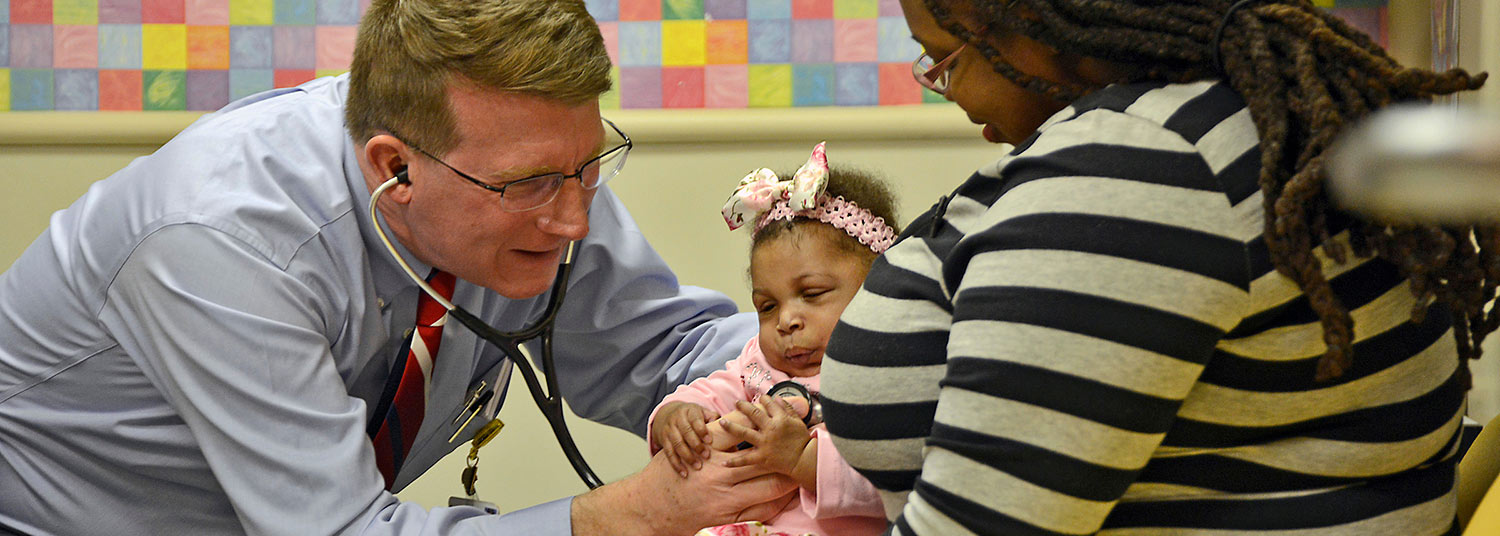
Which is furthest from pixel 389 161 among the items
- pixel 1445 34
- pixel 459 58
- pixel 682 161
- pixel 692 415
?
pixel 1445 34

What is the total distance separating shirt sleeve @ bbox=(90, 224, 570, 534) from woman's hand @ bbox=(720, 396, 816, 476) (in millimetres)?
256

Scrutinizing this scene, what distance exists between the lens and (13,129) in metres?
2.53

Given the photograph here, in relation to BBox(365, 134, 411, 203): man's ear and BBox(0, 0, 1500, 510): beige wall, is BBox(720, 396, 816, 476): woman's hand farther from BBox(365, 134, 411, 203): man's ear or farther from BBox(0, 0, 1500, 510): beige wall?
BBox(0, 0, 1500, 510): beige wall

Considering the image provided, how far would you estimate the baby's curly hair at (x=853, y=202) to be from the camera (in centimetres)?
164

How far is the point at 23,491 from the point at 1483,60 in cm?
233

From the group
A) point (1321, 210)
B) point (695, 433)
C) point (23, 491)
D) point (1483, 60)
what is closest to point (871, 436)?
point (1321, 210)

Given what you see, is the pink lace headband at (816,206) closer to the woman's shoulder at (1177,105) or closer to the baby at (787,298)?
the baby at (787,298)

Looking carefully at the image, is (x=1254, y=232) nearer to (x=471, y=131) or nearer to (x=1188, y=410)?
(x=1188, y=410)

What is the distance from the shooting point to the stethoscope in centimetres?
157

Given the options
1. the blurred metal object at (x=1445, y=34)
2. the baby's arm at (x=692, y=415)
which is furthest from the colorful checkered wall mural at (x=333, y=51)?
the baby's arm at (x=692, y=415)

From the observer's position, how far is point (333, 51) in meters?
2.59

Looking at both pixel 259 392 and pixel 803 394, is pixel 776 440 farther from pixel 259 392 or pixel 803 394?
pixel 259 392

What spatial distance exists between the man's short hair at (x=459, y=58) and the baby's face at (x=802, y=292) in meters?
0.33

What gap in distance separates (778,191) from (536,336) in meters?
0.39
